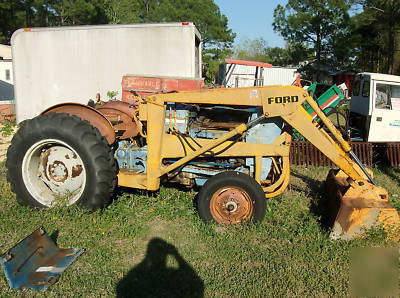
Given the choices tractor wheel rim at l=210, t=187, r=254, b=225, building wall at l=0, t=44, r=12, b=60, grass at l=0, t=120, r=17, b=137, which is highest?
building wall at l=0, t=44, r=12, b=60

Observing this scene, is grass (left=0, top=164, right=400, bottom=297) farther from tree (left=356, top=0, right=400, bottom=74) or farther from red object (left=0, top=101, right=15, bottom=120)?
tree (left=356, top=0, right=400, bottom=74)

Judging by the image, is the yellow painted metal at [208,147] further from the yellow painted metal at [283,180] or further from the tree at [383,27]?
the tree at [383,27]

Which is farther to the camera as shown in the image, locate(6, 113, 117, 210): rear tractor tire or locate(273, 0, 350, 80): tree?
locate(273, 0, 350, 80): tree

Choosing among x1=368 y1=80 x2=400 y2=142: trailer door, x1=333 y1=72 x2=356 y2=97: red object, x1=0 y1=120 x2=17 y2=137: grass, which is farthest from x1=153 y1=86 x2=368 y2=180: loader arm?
x1=333 y1=72 x2=356 y2=97: red object

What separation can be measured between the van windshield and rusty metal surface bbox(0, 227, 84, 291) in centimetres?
730

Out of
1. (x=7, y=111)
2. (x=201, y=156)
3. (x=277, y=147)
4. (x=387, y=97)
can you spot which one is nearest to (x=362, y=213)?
(x=277, y=147)

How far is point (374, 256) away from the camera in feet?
11.9

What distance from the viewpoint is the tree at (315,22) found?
2423cm

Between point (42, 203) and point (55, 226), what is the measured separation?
1.55 ft

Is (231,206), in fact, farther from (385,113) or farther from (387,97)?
(387,97)

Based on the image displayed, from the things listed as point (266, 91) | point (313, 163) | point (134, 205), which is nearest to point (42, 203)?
point (134, 205)

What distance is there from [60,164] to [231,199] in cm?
229

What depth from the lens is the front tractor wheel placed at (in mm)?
3881

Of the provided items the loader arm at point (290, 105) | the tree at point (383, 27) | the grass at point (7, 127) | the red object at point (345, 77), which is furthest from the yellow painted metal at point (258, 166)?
the red object at point (345, 77)
